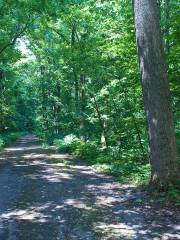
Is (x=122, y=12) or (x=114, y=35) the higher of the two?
(x=122, y=12)

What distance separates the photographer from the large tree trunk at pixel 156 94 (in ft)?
28.8

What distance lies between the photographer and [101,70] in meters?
17.1

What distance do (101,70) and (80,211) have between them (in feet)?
33.1

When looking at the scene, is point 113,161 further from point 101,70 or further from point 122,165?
point 101,70

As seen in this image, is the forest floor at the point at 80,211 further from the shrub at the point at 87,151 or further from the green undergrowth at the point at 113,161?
the shrub at the point at 87,151

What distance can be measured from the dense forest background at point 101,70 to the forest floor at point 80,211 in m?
1.73

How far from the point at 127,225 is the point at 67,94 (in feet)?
83.6

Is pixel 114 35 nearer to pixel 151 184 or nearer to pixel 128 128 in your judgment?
pixel 128 128

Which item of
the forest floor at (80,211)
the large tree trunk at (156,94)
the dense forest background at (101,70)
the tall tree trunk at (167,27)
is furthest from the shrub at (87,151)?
the large tree trunk at (156,94)

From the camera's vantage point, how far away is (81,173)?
13609 mm

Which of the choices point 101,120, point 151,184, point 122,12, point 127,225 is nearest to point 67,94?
point 101,120

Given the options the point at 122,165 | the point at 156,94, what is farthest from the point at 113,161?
the point at 156,94

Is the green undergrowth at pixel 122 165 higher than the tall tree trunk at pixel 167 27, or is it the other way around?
the tall tree trunk at pixel 167 27

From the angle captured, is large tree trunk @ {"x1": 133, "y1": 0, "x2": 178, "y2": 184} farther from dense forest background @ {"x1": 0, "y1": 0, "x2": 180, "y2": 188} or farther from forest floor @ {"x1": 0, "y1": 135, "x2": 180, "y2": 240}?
dense forest background @ {"x1": 0, "y1": 0, "x2": 180, "y2": 188}
